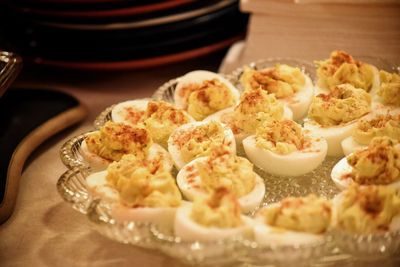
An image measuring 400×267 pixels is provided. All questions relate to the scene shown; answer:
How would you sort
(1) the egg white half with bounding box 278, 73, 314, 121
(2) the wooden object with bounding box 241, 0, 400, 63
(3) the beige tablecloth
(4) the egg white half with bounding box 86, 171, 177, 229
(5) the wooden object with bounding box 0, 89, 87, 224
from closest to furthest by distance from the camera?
(4) the egg white half with bounding box 86, 171, 177, 229, (3) the beige tablecloth, (5) the wooden object with bounding box 0, 89, 87, 224, (1) the egg white half with bounding box 278, 73, 314, 121, (2) the wooden object with bounding box 241, 0, 400, 63

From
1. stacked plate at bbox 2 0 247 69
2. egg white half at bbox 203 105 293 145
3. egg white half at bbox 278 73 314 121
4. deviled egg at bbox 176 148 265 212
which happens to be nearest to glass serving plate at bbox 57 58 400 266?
deviled egg at bbox 176 148 265 212

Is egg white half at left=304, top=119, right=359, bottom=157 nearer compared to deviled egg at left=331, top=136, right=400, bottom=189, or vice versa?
deviled egg at left=331, top=136, right=400, bottom=189

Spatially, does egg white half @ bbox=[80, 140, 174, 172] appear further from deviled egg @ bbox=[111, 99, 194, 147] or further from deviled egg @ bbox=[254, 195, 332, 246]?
deviled egg @ bbox=[254, 195, 332, 246]

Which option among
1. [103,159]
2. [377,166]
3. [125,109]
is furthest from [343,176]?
[125,109]

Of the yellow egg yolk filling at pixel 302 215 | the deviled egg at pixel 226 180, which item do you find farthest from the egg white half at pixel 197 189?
the yellow egg yolk filling at pixel 302 215

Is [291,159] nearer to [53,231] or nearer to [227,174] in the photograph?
[227,174]

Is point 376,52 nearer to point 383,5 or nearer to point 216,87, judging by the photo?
point 383,5
